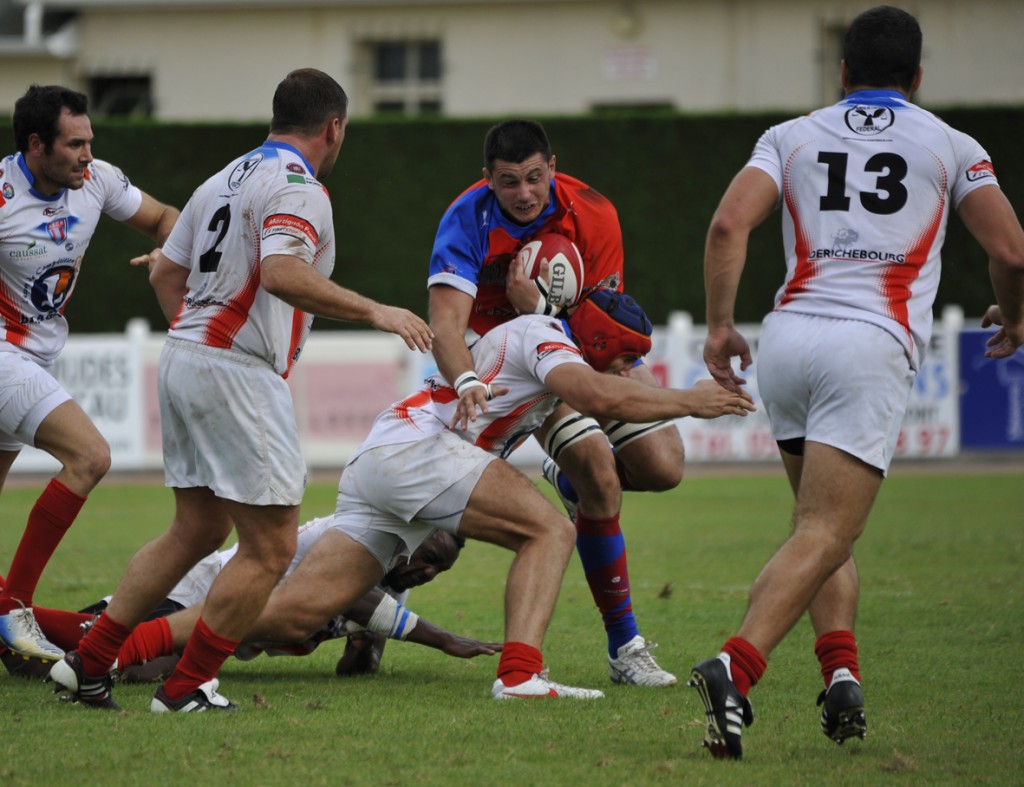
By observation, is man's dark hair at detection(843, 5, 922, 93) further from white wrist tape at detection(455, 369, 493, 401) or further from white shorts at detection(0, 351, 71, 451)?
white shorts at detection(0, 351, 71, 451)

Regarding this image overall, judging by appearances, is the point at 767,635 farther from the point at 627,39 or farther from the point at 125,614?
the point at 627,39

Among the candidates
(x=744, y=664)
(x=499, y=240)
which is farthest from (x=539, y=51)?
(x=744, y=664)

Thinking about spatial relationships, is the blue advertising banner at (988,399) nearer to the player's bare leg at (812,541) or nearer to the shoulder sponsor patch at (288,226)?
the player's bare leg at (812,541)

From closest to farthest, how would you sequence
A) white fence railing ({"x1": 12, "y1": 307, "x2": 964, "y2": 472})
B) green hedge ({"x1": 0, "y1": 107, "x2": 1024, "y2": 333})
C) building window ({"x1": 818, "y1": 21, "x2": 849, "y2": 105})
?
white fence railing ({"x1": 12, "y1": 307, "x2": 964, "y2": 472}) < green hedge ({"x1": 0, "y1": 107, "x2": 1024, "y2": 333}) < building window ({"x1": 818, "y1": 21, "x2": 849, "y2": 105})

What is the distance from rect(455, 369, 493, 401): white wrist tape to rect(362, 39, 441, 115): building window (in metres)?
18.9

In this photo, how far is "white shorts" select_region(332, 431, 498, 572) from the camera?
5434mm

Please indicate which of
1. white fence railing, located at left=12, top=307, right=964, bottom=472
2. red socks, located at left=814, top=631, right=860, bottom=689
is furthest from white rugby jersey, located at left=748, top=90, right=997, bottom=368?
white fence railing, located at left=12, top=307, right=964, bottom=472

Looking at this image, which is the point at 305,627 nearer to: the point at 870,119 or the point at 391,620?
the point at 391,620

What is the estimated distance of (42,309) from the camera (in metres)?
6.22

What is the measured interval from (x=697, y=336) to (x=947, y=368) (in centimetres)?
270

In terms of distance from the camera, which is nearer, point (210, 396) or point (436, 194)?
point (210, 396)

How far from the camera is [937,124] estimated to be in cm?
462

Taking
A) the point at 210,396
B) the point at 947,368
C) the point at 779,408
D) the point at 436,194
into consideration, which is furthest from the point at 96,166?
the point at 436,194

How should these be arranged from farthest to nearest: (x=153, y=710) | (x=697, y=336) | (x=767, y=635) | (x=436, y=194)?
(x=436, y=194) < (x=697, y=336) < (x=153, y=710) < (x=767, y=635)
